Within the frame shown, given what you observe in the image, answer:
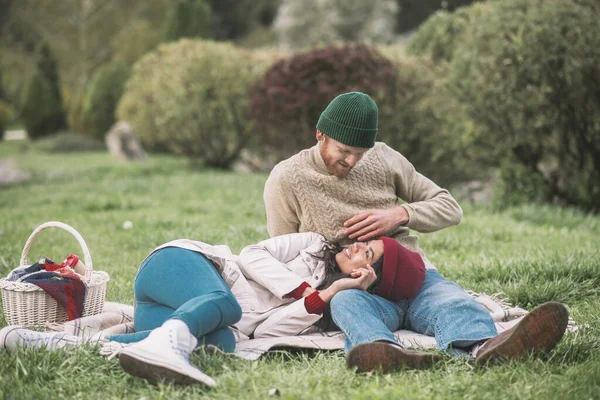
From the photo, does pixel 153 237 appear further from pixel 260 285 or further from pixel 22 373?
pixel 22 373

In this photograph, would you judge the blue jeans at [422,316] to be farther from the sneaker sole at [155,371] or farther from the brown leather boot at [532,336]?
the sneaker sole at [155,371]

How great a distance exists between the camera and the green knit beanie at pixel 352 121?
11.7 feet

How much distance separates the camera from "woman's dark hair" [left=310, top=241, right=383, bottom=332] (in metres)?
3.62

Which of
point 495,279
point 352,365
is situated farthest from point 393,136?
point 352,365

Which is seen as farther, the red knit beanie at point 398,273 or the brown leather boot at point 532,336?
the red knit beanie at point 398,273

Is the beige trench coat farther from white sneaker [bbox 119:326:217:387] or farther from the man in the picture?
white sneaker [bbox 119:326:217:387]

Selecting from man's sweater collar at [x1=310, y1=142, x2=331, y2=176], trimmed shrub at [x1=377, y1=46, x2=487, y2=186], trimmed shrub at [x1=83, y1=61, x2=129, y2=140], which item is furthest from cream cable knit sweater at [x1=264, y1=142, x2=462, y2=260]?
trimmed shrub at [x1=83, y1=61, x2=129, y2=140]

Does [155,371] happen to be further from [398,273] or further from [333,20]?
[333,20]

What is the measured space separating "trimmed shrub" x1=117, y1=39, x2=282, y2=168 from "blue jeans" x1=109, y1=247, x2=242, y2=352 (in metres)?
9.02

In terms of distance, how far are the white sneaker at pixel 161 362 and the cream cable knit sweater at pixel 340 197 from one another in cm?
128

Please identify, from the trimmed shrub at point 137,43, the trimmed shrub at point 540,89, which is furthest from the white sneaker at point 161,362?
the trimmed shrub at point 137,43

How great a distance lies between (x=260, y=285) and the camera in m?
3.64

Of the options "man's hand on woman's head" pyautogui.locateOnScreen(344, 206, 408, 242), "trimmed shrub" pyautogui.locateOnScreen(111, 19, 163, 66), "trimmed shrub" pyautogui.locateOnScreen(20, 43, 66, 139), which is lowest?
"trimmed shrub" pyautogui.locateOnScreen(20, 43, 66, 139)

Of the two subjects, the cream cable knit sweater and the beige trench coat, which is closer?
the beige trench coat
